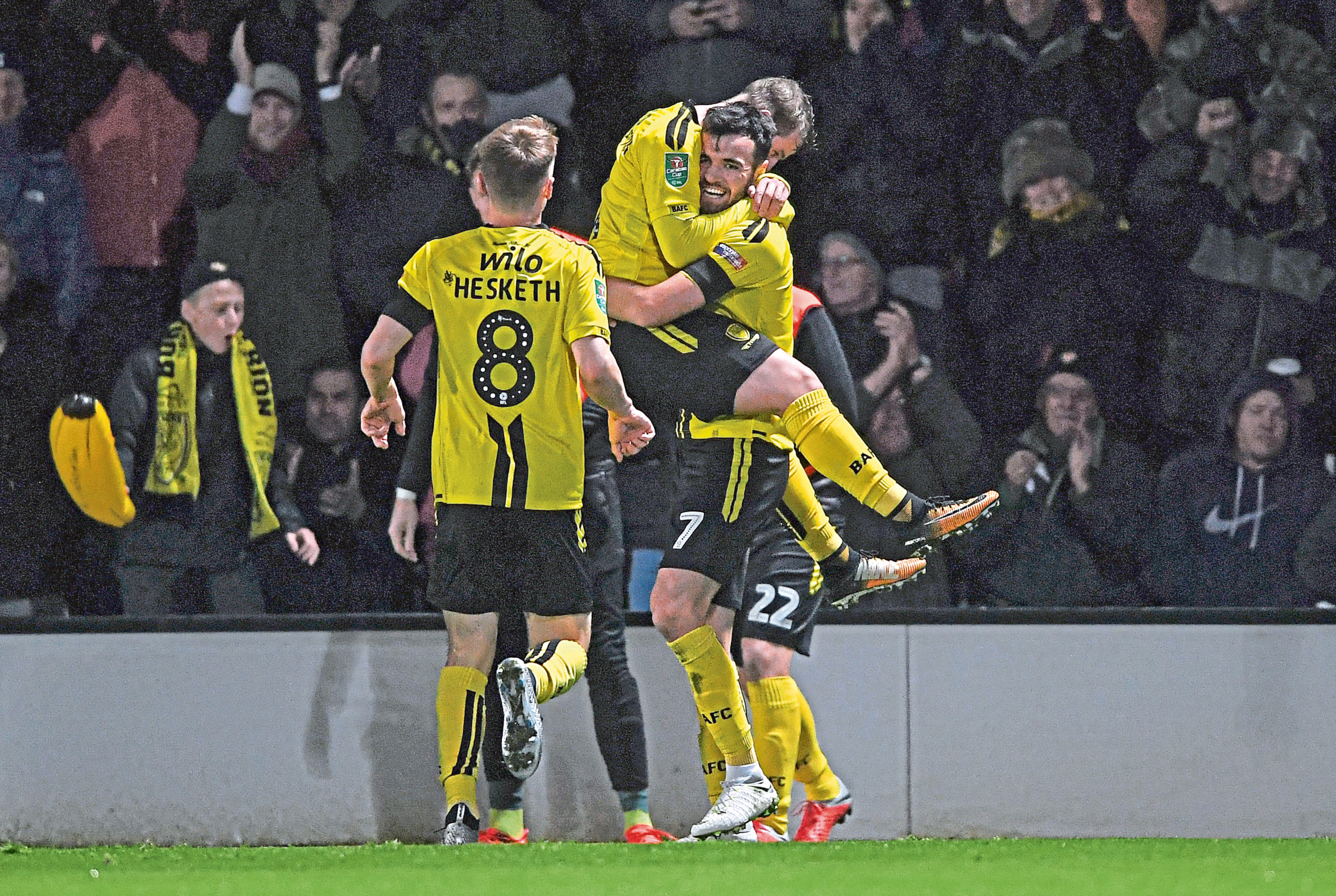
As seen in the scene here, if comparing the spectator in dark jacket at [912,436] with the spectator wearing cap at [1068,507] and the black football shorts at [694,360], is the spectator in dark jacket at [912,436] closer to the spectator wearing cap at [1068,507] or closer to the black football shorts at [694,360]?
the spectator wearing cap at [1068,507]

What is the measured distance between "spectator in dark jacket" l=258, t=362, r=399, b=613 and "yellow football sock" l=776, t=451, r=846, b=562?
1401mm

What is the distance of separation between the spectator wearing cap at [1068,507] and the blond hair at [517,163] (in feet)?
6.30

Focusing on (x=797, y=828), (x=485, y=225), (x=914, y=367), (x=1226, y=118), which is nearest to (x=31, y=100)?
(x=485, y=225)

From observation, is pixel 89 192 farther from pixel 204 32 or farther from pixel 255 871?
pixel 255 871

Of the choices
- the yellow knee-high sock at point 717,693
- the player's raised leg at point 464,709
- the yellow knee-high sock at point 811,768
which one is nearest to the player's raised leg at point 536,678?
the player's raised leg at point 464,709

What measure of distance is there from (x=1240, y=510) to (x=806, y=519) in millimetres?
1565

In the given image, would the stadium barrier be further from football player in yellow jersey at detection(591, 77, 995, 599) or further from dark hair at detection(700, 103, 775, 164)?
dark hair at detection(700, 103, 775, 164)

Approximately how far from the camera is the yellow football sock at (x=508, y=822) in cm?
489

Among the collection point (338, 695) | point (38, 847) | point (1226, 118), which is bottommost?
point (38, 847)

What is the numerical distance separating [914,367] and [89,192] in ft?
8.94

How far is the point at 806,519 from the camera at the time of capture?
4988 mm

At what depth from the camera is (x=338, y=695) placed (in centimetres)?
537

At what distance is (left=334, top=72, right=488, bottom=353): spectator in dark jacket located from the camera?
5742 mm

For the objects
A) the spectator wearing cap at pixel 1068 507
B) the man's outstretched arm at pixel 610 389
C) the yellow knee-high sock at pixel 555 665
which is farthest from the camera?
the spectator wearing cap at pixel 1068 507
